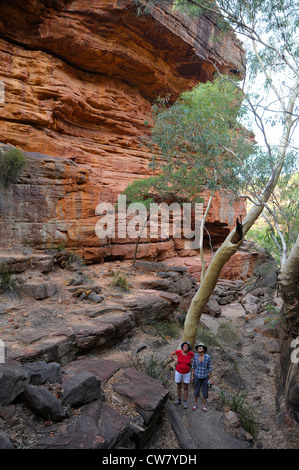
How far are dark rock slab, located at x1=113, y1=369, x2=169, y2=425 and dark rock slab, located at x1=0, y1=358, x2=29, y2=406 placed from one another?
1.55 meters

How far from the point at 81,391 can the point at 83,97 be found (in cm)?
1526

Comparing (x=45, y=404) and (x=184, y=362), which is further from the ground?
(x=45, y=404)

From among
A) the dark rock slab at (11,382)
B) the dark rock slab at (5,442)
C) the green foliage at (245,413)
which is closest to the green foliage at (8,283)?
the dark rock slab at (11,382)

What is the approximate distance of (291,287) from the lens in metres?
5.75

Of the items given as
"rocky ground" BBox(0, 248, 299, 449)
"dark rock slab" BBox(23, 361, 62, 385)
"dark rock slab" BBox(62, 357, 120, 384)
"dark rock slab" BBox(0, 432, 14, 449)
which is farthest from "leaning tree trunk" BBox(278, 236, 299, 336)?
"dark rock slab" BBox(0, 432, 14, 449)

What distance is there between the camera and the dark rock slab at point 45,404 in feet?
9.87

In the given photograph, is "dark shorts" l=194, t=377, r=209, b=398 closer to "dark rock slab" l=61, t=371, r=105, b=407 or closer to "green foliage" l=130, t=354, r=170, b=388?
"green foliage" l=130, t=354, r=170, b=388

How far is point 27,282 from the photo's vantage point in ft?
23.4

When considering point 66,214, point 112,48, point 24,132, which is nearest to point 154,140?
point 66,214

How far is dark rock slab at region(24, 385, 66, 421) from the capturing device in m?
3.01

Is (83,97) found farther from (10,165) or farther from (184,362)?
(184,362)

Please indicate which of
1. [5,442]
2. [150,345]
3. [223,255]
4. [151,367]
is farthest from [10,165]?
[5,442]

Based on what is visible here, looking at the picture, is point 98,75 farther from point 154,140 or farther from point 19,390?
point 19,390

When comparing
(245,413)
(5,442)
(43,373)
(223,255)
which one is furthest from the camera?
(223,255)
